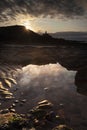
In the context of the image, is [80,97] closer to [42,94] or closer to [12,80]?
[42,94]

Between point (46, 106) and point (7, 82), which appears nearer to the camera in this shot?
point (46, 106)

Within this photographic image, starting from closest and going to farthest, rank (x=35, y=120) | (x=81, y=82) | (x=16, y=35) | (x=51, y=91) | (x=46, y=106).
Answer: (x=35, y=120) < (x=46, y=106) < (x=51, y=91) < (x=81, y=82) < (x=16, y=35)

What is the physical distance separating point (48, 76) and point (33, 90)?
4705mm

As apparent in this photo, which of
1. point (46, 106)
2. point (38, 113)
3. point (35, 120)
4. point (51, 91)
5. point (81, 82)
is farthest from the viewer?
point (81, 82)

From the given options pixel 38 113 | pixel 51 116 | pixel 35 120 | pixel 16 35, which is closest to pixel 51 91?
pixel 38 113

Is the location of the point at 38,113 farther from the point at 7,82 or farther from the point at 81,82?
the point at 81,82

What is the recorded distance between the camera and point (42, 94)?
13.9 metres

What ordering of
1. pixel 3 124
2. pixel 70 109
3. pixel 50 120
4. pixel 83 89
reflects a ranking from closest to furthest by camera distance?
pixel 3 124
pixel 50 120
pixel 70 109
pixel 83 89

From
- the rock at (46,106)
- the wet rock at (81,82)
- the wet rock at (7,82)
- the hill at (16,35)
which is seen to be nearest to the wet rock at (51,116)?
the rock at (46,106)

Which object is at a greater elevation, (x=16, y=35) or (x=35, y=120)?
(x=16, y=35)

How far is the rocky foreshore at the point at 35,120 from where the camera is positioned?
9016mm

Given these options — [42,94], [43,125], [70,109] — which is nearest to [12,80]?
[42,94]

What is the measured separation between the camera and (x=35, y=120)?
9773 mm

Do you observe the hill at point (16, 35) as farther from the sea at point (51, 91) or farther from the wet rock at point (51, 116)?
the wet rock at point (51, 116)
